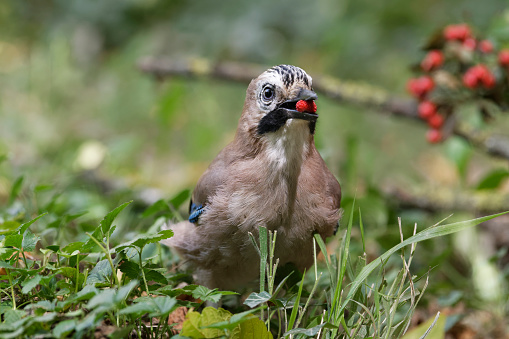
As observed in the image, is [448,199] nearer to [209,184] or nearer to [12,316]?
[209,184]

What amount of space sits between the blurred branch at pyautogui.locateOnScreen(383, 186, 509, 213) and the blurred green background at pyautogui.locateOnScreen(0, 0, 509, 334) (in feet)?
0.25

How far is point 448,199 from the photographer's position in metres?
4.74

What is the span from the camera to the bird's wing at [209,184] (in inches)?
111

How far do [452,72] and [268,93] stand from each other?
2251 millimetres

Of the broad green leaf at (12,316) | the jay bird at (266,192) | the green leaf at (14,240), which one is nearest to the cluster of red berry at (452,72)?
the jay bird at (266,192)

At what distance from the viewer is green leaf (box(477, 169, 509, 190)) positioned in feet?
14.9

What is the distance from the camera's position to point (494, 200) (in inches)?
177

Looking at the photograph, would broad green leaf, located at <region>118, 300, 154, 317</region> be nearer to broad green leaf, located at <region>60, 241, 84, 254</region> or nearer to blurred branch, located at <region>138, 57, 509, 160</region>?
broad green leaf, located at <region>60, 241, 84, 254</region>

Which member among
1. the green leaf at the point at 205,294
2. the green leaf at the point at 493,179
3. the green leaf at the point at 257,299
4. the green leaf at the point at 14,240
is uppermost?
the green leaf at the point at 14,240

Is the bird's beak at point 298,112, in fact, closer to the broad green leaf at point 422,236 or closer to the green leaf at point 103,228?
the broad green leaf at point 422,236

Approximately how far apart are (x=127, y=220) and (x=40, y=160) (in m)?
2.53

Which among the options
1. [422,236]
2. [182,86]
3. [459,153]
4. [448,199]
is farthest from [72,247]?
[182,86]

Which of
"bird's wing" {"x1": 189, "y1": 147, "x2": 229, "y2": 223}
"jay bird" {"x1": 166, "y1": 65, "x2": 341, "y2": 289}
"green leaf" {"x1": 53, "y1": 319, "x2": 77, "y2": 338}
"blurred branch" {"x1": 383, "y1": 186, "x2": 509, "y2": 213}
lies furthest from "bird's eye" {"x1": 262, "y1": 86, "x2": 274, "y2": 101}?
"blurred branch" {"x1": 383, "y1": 186, "x2": 509, "y2": 213}

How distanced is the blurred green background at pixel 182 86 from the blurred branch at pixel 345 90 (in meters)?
0.29
